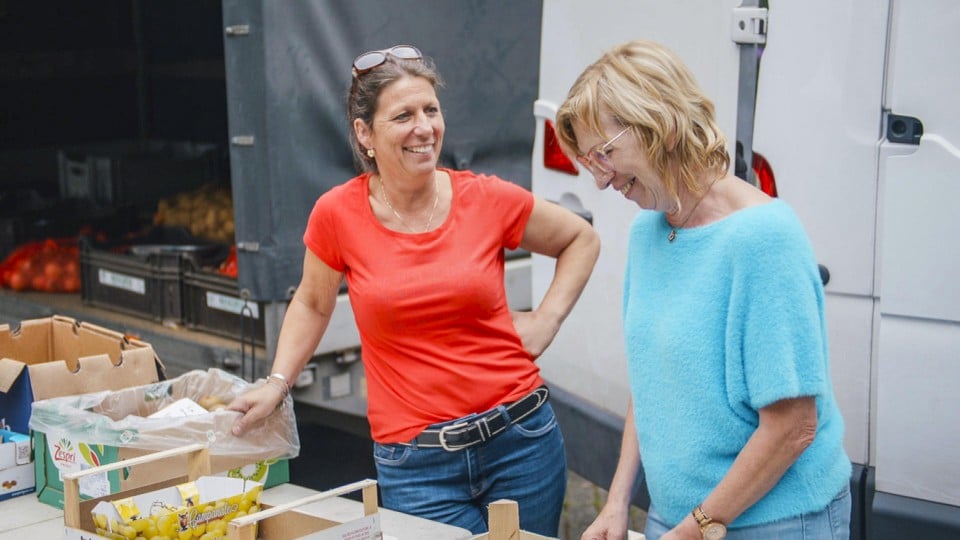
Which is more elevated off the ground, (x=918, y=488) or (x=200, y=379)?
(x=200, y=379)

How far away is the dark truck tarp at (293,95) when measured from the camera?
Result: 4328 mm

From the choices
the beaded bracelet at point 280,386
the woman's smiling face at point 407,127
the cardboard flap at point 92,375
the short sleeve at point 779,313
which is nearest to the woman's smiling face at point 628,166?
the short sleeve at point 779,313

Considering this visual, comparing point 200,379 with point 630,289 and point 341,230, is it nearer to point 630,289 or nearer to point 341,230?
point 341,230

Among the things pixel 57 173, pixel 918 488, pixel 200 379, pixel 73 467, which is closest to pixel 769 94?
pixel 918 488

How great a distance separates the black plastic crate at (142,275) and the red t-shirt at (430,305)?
8.45ft

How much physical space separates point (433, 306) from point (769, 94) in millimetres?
Result: 1074

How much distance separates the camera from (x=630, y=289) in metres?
2.17

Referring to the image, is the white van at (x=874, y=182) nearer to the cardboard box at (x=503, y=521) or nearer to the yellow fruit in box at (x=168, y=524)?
the cardboard box at (x=503, y=521)

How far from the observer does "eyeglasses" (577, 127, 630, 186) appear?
1972 mm

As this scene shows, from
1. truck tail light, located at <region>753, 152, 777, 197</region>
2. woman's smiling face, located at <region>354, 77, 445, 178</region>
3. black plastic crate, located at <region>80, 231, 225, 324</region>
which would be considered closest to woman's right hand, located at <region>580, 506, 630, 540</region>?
woman's smiling face, located at <region>354, 77, 445, 178</region>

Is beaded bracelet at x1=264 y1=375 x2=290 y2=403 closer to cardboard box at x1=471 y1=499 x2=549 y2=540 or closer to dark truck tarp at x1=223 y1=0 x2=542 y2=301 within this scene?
cardboard box at x1=471 y1=499 x2=549 y2=540

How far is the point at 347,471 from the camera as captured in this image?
525cm

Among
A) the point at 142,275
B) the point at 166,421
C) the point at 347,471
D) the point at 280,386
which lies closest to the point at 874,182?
the point at 280,386

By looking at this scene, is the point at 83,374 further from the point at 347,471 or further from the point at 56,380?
the point at 347,471
